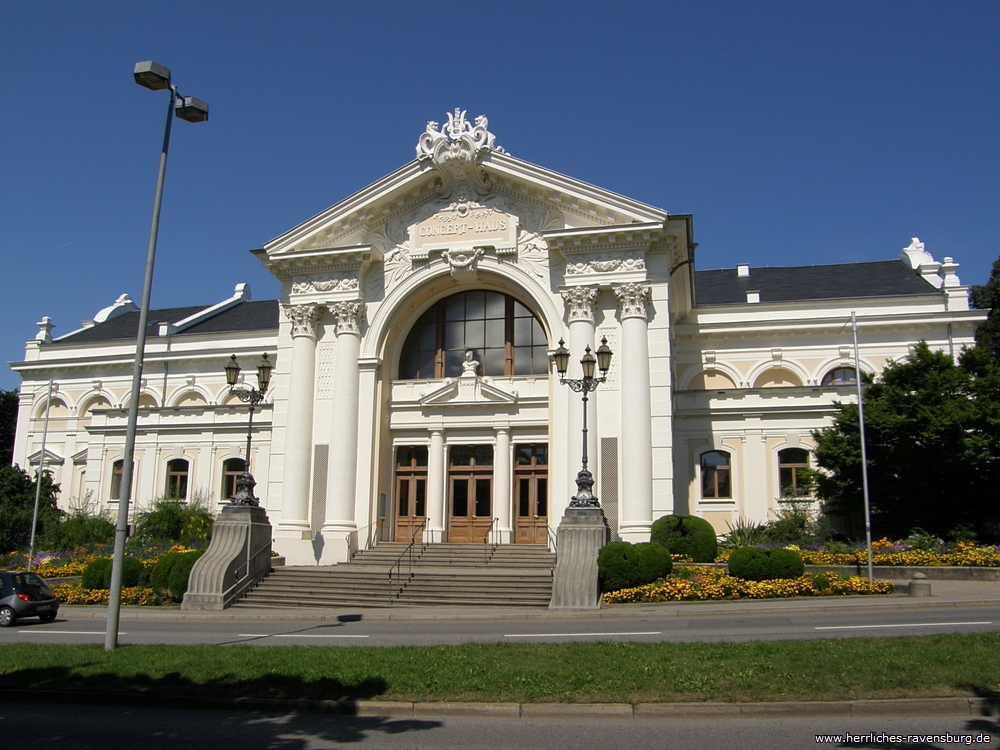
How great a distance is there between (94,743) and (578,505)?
16.3 metres

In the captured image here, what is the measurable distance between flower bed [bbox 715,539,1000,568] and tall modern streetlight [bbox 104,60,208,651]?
16.6 metres

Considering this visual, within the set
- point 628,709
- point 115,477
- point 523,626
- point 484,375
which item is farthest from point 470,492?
point 628,709

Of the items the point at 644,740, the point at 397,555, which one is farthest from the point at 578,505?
the point at 644,740

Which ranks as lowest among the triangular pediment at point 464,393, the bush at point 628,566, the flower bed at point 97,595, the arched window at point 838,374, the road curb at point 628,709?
the flower bed at point 97,595

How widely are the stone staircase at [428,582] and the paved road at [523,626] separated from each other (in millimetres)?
1713

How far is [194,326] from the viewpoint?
172ft

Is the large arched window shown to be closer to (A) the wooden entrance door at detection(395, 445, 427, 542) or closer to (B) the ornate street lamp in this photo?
(A) the wooden entrance door at detection(395, 445, 427, 542)

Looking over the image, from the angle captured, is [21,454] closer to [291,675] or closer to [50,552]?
[50,552]

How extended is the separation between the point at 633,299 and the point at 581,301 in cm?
178

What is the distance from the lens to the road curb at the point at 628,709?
27.9 ft

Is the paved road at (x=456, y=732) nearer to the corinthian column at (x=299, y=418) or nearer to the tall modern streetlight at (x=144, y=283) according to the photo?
the tall modern streetlight at (x=144, y=283)

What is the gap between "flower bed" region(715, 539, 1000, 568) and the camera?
79.7 ft

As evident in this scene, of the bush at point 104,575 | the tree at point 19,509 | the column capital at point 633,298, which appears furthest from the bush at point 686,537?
the tree at point 19,509

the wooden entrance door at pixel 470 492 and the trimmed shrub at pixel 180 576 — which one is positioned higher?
the wooden entrance door at pixel 470 492
